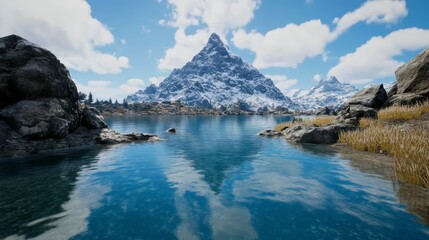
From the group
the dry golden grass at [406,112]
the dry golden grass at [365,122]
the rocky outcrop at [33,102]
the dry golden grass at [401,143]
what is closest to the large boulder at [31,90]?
the rocky outcrop at [33,102]

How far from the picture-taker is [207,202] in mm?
10961

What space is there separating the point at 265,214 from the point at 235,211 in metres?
1.13

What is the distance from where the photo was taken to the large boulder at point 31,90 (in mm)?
23438

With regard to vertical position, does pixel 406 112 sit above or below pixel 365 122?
above

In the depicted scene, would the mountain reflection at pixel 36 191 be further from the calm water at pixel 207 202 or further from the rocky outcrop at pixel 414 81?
the rocky outcrop at pixel 414 81

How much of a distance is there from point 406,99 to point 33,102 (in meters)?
39.4

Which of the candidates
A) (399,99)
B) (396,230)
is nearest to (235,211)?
(396,230)

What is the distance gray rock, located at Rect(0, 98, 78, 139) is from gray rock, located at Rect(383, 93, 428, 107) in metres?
36.3

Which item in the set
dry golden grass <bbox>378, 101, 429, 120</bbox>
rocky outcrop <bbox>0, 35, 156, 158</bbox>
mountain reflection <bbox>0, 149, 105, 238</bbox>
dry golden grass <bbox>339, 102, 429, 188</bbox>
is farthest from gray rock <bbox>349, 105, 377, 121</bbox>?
rocky outcrop <bbox>0, 35, 156, 158</bbox>

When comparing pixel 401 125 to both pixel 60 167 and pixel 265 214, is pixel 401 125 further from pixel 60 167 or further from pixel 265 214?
pixel 60 167

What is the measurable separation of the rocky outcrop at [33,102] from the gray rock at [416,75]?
37993mm

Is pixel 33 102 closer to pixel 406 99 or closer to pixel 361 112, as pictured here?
pixel 361 112

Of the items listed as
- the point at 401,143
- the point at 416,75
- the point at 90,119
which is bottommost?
the point at 401,143

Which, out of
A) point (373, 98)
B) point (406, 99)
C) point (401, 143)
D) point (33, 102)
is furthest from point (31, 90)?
point (406, 99)
